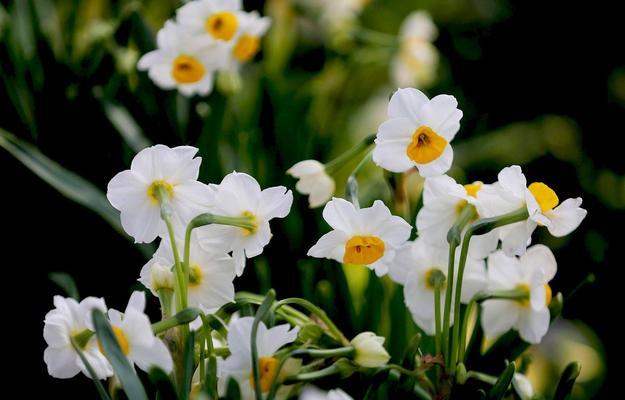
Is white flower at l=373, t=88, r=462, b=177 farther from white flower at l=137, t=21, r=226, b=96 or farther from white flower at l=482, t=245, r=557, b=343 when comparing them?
→ white flower at l=137, t=21, r=226, b=96

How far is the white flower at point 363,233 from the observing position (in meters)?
0.55

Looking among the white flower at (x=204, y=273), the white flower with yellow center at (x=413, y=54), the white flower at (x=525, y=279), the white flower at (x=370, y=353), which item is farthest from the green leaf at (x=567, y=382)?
the white flower with yellow center at (x=413, y=54)

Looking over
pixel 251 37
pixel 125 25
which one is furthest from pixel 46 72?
pixel 251 37

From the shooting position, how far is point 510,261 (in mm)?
601

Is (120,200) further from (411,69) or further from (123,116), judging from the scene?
(411,69)

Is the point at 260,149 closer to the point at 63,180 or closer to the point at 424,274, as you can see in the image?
the point at 63,180

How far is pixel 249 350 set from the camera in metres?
0.50

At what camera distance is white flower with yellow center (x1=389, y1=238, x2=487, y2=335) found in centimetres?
59

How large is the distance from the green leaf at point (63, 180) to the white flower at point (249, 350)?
1.29 ft

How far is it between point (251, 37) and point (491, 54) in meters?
1.37

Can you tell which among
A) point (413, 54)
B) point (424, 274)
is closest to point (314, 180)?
point (424, 274)

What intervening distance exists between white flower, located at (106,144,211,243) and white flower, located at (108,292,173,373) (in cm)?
7

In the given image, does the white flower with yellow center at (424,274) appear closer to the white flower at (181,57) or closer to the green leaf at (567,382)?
the green leaf at (567,382)

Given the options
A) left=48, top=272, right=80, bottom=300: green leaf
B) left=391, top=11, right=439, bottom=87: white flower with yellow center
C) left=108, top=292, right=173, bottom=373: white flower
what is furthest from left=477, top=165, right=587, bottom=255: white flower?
left=391, top=11, right=439, bottom=87: white flower with yellow center
